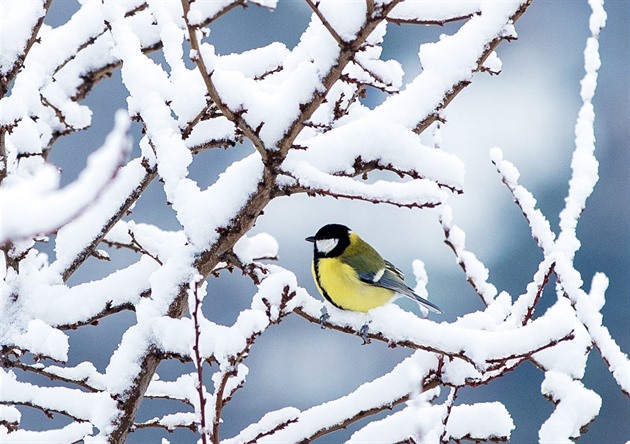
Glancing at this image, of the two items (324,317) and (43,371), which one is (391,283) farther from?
(43,371)

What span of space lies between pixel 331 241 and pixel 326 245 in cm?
3

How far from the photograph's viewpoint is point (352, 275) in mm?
2977

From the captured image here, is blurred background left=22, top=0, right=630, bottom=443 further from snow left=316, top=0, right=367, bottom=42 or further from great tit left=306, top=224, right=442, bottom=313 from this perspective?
snow left=316, top=0, right=367, bottom=42

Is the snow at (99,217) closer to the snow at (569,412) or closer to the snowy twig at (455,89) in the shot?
the snowy twig at (455,89)

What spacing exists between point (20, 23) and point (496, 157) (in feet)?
4.74

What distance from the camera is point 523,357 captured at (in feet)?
5.80

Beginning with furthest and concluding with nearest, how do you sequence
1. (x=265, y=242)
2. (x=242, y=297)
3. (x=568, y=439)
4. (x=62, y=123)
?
(x=242, y=297) < (x=62, y=123) < (x=265, y=242) < (x=568, y=439)

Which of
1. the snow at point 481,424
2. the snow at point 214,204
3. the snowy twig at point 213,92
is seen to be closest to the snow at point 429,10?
the snowy twig at point 213,92

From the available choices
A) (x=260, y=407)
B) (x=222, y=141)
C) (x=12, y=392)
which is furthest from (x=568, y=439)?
(x=260, y=407)

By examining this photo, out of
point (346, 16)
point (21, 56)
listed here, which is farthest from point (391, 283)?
point (346, 16)

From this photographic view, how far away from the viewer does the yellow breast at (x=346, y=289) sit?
2.77 metres

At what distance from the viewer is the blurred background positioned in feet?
90.3

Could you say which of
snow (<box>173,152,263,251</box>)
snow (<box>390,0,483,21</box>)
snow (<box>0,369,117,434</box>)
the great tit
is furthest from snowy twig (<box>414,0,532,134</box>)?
snow (<box>0,369,117,434</box>)

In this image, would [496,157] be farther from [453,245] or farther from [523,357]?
[523,357]
